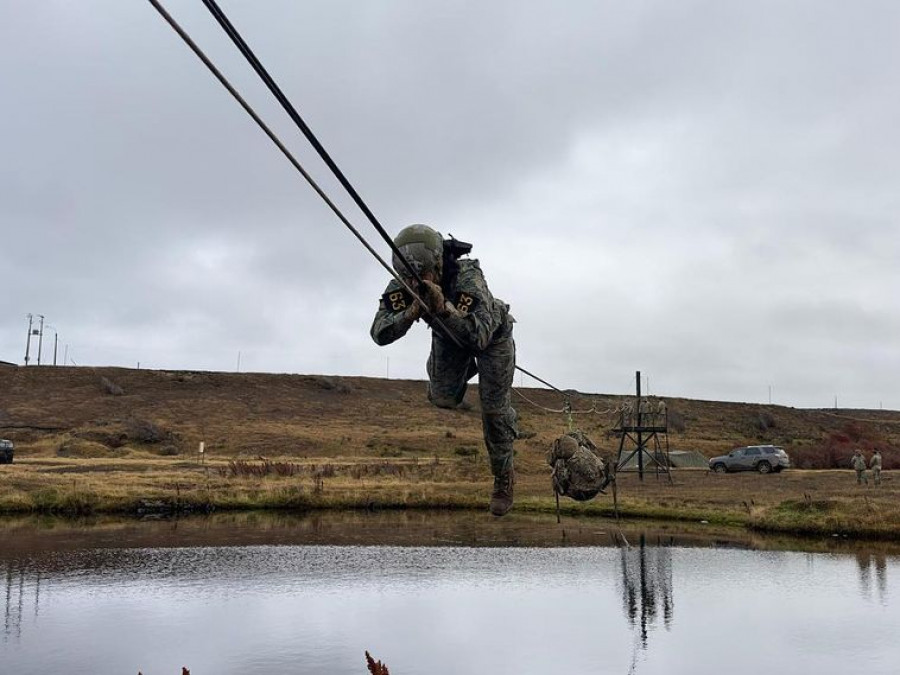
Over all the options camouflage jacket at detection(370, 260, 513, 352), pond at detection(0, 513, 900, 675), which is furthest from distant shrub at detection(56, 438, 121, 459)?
camouflage jacket at detection(370, 260, 513, 352)

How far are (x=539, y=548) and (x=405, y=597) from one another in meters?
8.99

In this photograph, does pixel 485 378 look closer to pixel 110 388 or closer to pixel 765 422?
pixel 110 388

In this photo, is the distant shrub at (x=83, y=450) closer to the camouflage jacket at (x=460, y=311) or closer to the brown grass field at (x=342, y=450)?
the brown grass field at (x=342, y=450)

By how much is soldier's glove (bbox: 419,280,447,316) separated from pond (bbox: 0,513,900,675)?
16.6m

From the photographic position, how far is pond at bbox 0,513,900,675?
73.7 feet

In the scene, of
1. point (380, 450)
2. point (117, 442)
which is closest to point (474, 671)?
point (380, 450)

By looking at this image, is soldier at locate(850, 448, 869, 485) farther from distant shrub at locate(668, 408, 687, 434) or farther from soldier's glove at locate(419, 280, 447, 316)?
soldier's glove at locate(419, 280, 447, 316)

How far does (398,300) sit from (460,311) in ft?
1.93

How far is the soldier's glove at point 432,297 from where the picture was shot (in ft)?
19.7

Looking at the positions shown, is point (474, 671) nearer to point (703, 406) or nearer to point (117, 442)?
point (117, 442)

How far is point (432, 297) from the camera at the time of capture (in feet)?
19.8

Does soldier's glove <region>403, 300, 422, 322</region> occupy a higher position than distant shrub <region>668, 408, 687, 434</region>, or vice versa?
distant shrub <region>668, 408, 687, 434</region>

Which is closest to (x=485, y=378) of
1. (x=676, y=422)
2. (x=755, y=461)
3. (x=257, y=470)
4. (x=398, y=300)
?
(x=398, y=300)

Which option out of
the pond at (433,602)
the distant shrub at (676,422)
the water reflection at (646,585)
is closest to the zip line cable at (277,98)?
the pond at (433,602)
